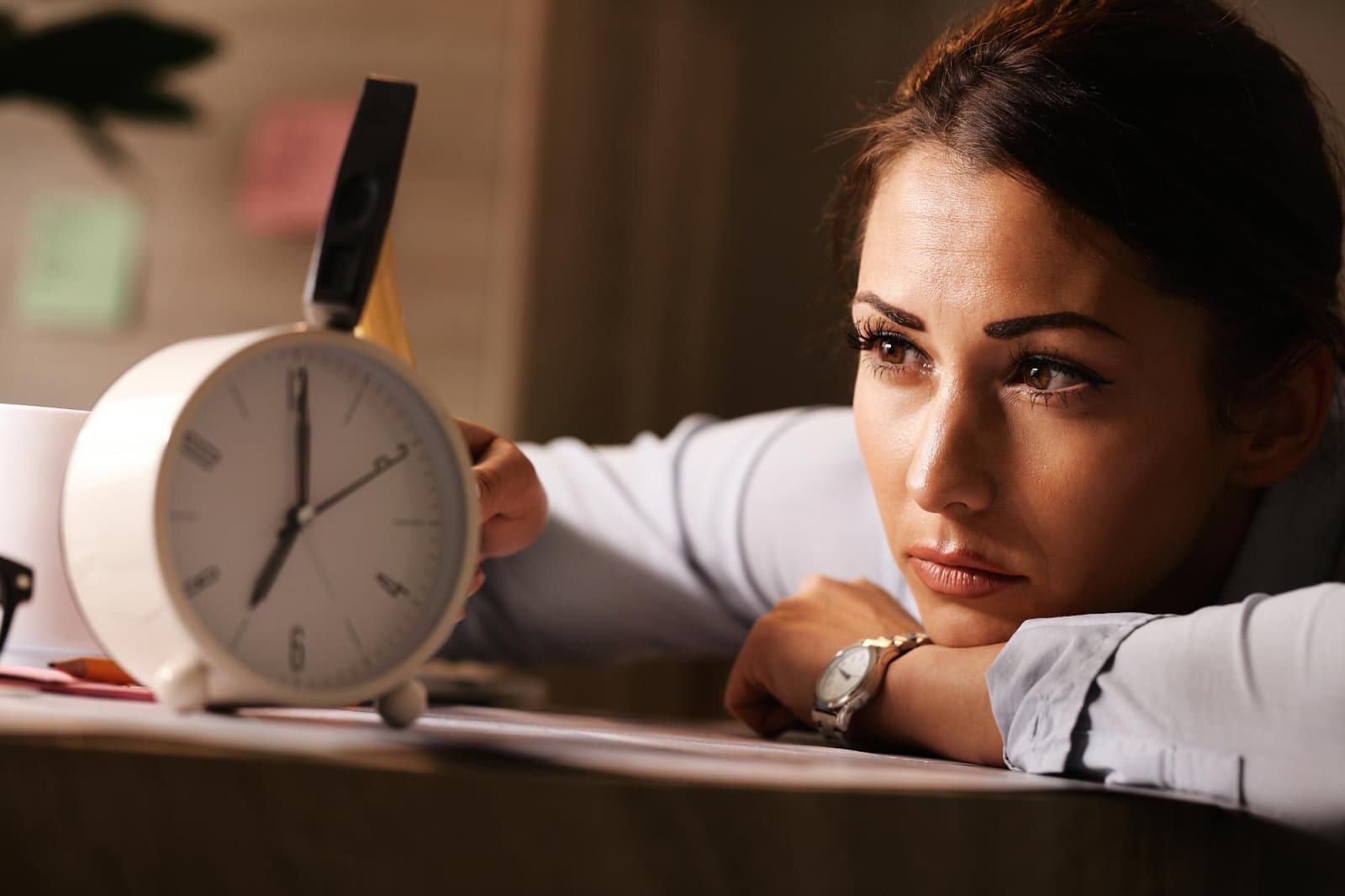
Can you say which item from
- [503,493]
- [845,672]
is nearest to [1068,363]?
[845,672]

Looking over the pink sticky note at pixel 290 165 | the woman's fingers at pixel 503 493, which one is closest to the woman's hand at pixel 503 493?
the woman's fingers at pixel 503 493

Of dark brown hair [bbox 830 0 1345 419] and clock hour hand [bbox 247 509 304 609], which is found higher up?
dark brown hair [bbox 830 0 1345 419]

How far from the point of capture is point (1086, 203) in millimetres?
789

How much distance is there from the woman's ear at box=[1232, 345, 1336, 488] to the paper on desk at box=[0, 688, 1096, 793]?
0.34 metres

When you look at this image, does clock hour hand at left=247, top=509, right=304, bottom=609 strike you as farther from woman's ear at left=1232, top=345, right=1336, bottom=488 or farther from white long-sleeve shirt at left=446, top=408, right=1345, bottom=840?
woman's ear at left=1232, top=345, right=1336, bottom=488

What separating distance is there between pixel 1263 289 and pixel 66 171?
75.3 inches

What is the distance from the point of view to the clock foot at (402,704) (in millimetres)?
539

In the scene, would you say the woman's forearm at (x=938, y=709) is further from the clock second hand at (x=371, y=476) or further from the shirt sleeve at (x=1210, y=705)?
the clock second hand at (x=371, y=476)

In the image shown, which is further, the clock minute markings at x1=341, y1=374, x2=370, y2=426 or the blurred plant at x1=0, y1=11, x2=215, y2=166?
the blurred plant at x1=0, y1=11, x2=215, y2=166

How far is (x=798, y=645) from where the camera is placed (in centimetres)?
91

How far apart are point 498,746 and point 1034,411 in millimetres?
422

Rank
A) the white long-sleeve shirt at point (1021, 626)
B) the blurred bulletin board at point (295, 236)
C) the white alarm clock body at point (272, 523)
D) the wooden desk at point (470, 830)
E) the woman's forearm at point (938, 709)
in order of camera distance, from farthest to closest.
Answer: the blurred bulletin board at point (295, 236) → the woman's forearm at point (938, 709) → the white long-sleeve shirt at point (1021, 626) → the white alarm clock body at point (272, 523) → the wooden desk at point (470, 830)

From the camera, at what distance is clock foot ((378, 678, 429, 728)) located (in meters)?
0.54

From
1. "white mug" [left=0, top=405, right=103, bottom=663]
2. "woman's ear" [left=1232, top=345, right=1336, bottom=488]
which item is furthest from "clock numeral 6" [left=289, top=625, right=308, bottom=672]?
"woman's ear" [left=1232, top=345, right=1336, bottom=488]
